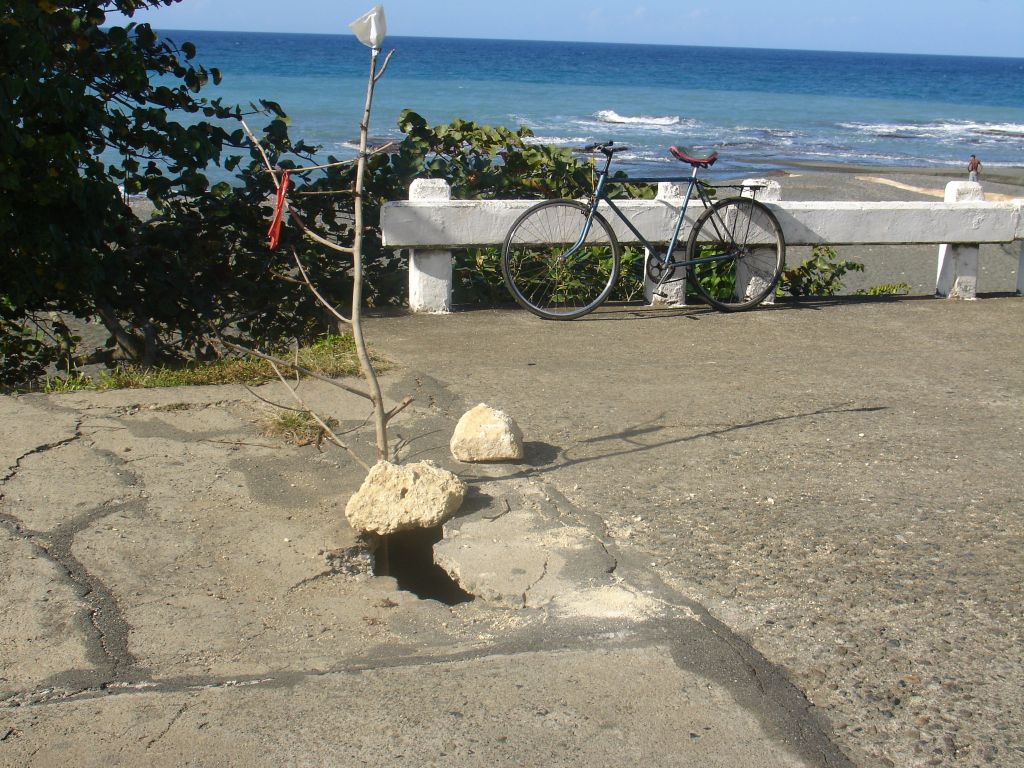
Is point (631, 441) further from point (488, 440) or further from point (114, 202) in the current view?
point (114, 202)

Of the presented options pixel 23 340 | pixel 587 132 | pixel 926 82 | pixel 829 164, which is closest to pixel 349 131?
pixel 587 132

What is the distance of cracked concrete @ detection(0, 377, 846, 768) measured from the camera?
119 inches

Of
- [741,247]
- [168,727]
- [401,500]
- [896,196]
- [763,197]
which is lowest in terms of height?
[168,727]

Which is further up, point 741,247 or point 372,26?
point 372,26

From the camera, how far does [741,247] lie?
8.12 metres

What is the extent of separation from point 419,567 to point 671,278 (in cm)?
429

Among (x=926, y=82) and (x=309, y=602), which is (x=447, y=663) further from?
(x=926, y=82)

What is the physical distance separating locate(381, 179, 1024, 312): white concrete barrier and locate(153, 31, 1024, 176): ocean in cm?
1684

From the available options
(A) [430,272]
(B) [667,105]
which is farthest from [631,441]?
(B) [667,105]

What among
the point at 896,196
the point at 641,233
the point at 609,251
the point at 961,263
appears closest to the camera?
the point at 641,233

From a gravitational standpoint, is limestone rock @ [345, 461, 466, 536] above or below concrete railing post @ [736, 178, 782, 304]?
below

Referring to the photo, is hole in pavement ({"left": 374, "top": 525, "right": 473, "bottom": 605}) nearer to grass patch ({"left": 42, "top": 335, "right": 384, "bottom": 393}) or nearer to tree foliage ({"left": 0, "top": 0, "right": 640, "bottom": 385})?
grass patch ({"left": 42, "top": 335, "right": 384, "bottom": 393})

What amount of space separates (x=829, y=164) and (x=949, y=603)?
A: 91.8ft

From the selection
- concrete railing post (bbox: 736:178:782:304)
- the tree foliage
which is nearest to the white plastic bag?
the tree foliage
